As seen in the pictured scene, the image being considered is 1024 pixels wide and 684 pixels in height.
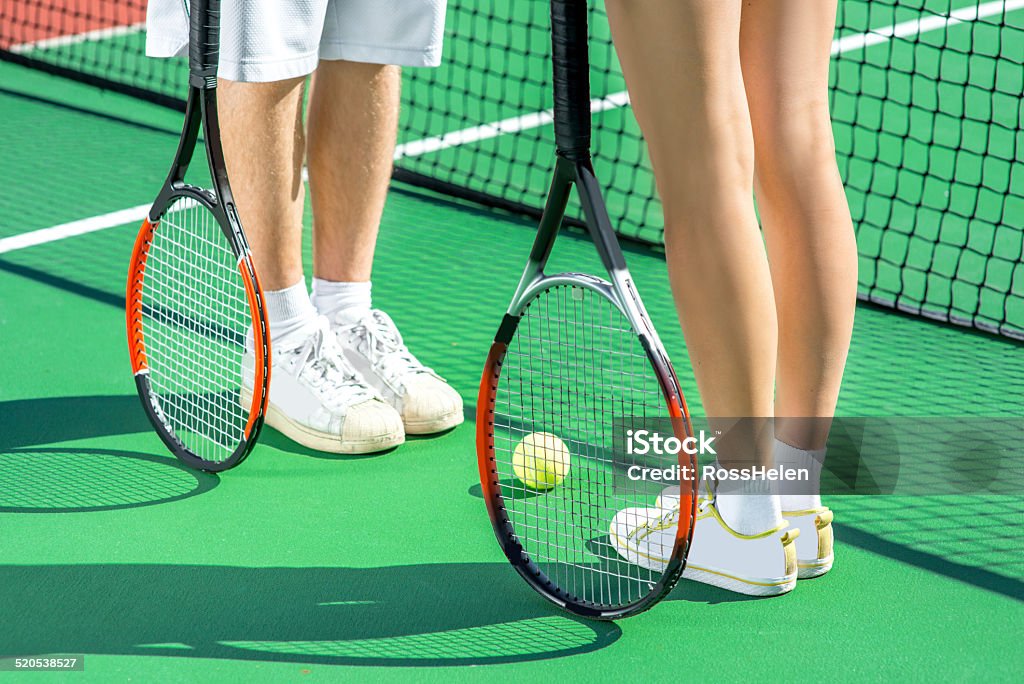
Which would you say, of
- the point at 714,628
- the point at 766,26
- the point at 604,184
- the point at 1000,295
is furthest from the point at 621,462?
the point at 604,184

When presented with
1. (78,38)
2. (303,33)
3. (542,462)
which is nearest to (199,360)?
(303,33)

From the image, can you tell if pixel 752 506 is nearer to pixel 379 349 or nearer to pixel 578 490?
pixel 578 490

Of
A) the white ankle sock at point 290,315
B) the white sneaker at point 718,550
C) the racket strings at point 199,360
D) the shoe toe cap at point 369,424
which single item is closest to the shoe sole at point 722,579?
the white sneaker at point 718,550

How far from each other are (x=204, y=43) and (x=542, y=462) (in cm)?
82

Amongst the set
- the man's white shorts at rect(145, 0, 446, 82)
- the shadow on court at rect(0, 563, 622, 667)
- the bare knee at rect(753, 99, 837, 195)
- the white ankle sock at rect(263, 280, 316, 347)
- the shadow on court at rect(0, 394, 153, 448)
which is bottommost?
the shadow on court at rect(0, 563, 622, 667)

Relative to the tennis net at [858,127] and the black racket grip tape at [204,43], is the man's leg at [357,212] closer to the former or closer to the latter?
the black racket grip tape at [204,43]

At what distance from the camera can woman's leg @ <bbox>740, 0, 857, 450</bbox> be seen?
1706 mm

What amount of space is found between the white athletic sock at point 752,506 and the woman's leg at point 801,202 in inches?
4.3

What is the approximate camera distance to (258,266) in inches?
89.7

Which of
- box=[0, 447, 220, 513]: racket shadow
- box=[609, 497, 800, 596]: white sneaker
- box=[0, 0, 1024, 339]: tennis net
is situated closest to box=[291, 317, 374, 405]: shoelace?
box=[0, 447, 220, 513]: racket shadow

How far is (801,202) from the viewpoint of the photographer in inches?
69.2

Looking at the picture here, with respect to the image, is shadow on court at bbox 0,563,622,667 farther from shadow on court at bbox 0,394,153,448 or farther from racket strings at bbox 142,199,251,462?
shadow on court at bbox 0,394,153,448

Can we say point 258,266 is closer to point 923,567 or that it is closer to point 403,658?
point 403,658

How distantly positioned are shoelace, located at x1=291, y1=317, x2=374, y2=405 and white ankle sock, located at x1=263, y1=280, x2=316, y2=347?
0.02m
